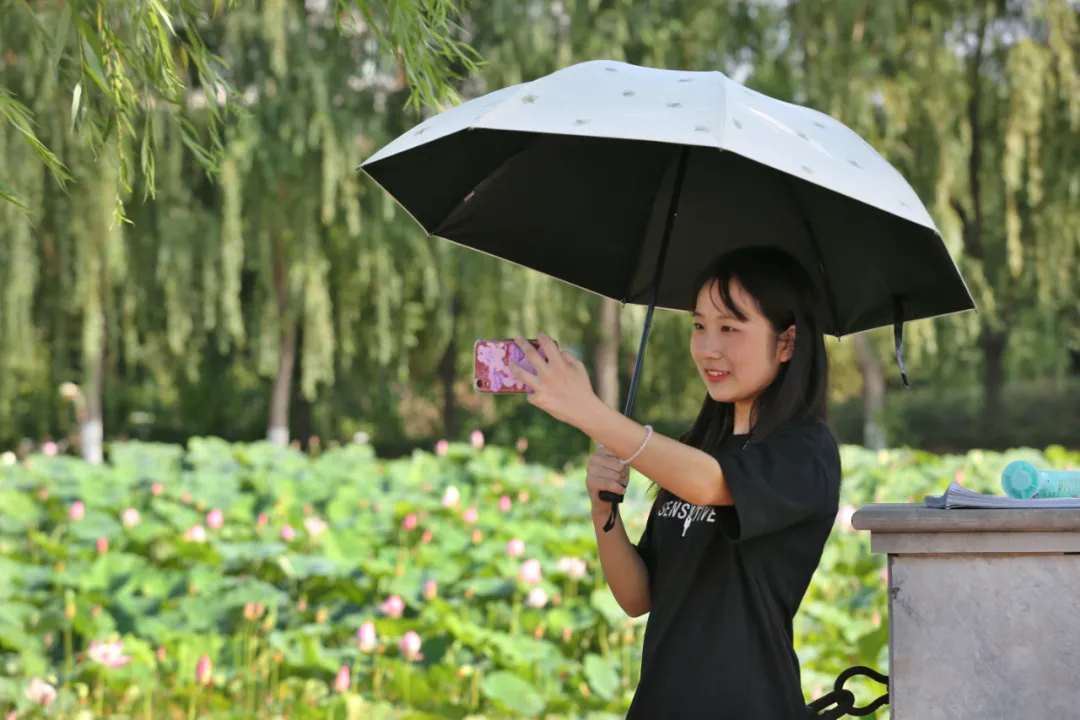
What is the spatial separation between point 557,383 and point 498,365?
0.36ft

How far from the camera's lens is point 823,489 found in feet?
5.53

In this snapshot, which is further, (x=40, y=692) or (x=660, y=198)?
(x=40, y=692)

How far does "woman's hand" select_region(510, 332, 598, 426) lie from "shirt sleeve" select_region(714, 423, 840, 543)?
0.23 m

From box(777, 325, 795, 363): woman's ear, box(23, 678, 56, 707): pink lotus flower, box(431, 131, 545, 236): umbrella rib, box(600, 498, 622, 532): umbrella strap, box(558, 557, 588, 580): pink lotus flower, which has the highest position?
box(431, 131, 545, 236): umbrella rib

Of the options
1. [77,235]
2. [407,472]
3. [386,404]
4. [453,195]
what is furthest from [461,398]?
[453,195]

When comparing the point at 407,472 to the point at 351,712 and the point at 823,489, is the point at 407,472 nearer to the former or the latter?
the point at 351,712

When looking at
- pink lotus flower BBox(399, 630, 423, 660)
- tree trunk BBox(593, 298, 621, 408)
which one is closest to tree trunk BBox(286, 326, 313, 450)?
tree trunk BBox(593, 298, 621, 408)

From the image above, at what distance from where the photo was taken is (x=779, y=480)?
5.38 feet

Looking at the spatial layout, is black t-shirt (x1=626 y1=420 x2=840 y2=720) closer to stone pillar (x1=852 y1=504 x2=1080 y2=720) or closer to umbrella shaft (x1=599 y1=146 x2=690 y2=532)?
stone pillar (x1=852 y1=504 x2=1080 y2=720)

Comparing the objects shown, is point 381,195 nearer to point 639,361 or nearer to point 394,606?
point 394,606

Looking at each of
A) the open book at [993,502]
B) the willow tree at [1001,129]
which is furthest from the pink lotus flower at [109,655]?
the willow tree at [1001,129]

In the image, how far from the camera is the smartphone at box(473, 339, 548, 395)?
158cm

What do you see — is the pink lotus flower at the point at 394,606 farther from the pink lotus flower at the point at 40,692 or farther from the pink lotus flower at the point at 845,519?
the pink lotus flower at the point at 845,519

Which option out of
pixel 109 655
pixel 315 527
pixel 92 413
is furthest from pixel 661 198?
pixel 92 413
